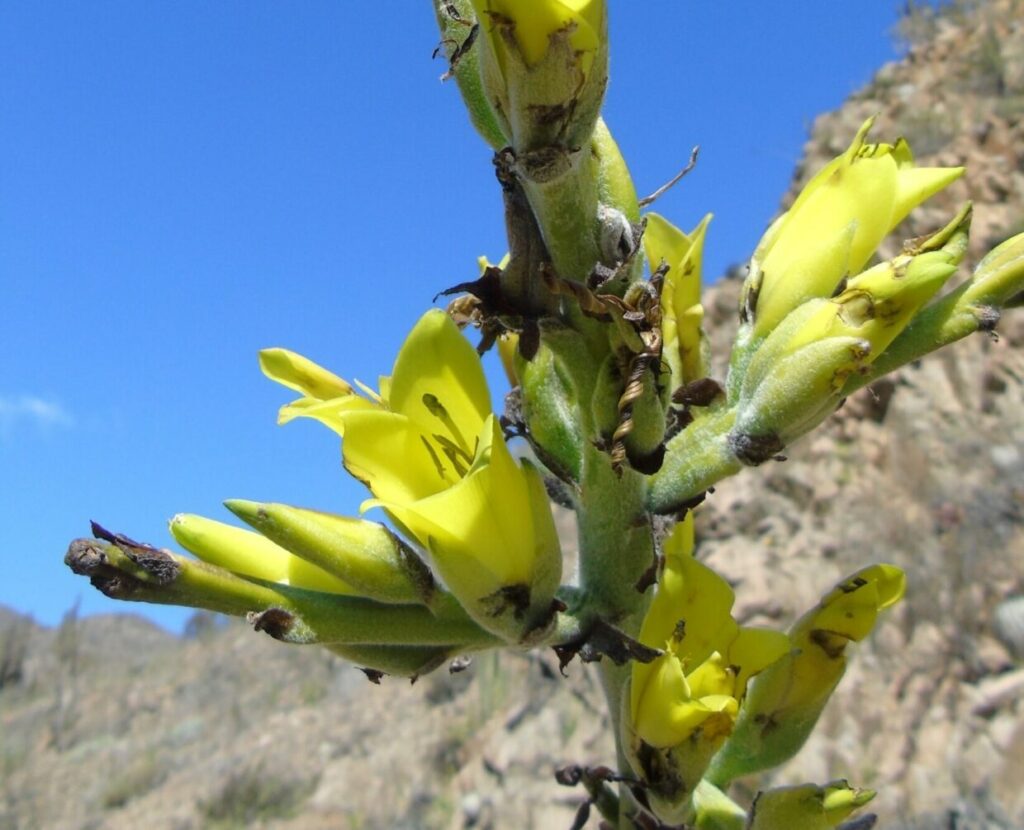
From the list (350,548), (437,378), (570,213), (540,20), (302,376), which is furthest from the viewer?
(302,376)

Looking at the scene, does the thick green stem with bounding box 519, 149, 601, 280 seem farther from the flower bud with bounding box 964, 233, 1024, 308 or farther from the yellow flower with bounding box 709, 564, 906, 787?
the yellow flower with bounding box 709, 564, 906, 787

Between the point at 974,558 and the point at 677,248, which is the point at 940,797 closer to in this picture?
the point at 974,558

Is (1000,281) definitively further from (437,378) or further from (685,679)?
(437,378)

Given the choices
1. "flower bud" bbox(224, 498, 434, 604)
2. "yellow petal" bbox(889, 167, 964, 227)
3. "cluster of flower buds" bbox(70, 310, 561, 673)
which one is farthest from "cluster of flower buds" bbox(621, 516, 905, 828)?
"yellow petal" bbox(889, 167, 964, 227)

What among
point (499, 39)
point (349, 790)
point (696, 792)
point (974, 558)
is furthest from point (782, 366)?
point (349, 790)

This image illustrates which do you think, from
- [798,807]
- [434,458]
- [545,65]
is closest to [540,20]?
[545,65]

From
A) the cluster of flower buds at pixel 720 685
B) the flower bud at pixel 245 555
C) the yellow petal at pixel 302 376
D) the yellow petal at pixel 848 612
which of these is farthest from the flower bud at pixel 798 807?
the yellow petal at pixel 302 376
